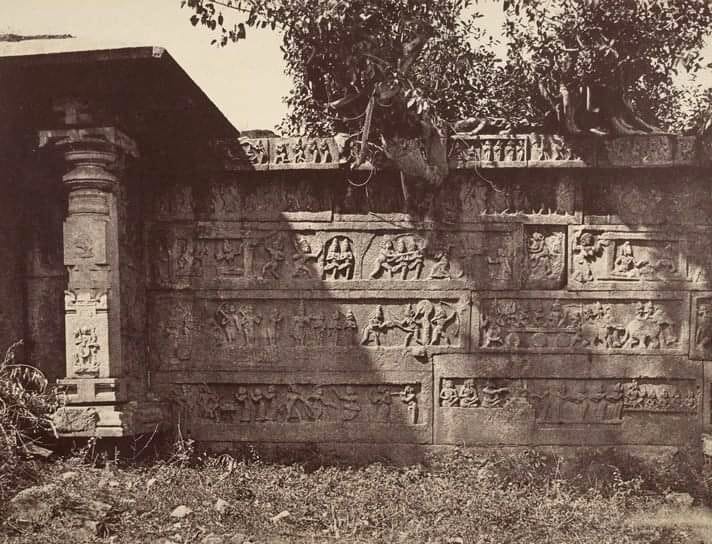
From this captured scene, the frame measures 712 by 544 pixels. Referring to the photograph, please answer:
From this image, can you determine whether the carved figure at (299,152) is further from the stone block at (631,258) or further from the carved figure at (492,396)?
the carved figure at (492,396)

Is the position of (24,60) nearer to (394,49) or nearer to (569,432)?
(394,49)

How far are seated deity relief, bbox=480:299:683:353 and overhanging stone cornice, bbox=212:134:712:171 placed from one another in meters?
1.47

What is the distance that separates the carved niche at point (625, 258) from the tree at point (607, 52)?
1.10 meters

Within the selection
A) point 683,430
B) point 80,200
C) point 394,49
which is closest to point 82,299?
point 80,200

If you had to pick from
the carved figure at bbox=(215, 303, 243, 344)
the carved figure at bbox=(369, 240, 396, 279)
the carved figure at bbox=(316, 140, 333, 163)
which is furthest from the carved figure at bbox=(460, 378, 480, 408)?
the carved figure at bbox=(316, 140, 333, 163)

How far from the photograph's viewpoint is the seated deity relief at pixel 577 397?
7723 millimetres

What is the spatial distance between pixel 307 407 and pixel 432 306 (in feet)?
5.65

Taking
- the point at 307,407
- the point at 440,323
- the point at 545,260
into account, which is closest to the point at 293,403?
the point at 307,407

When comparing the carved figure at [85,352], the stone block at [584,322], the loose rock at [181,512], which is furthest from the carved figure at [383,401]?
the carved figure at [85,352]

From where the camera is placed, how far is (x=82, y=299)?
258 inches

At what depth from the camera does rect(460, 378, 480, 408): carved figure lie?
7.79 m

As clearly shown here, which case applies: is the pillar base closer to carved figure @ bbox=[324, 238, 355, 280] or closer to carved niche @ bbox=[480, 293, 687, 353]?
carved figure @ bbox=[324, 238, 355, 280]

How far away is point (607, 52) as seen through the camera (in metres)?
7.06

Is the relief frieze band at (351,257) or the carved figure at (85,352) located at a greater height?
the relief frieze band at (351,257)
